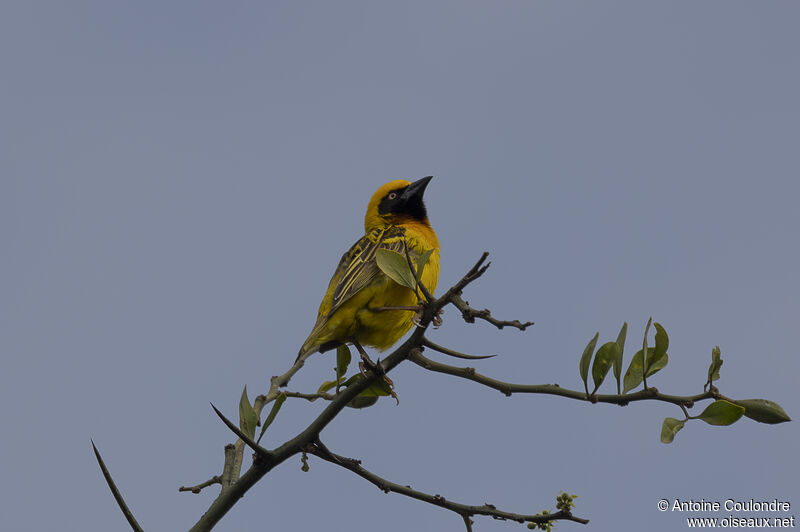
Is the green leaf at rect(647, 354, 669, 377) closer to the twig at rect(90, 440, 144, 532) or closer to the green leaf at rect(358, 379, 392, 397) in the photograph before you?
the green leaf at rect(358, 379, 392, 397)

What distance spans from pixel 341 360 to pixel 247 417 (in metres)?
0.68

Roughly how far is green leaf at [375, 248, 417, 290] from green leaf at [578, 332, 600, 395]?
690 millimetres

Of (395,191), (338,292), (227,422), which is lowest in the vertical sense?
(227,422)

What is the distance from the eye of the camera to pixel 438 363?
3080 mm

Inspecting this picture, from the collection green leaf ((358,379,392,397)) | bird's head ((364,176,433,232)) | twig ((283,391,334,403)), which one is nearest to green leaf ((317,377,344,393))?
twig ((283,391,334,403))

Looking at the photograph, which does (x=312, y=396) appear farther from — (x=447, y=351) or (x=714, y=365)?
(x=714, y=365)

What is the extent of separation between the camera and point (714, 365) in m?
2.80

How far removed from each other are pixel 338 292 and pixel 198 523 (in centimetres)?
280

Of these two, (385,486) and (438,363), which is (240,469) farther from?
(438,363)

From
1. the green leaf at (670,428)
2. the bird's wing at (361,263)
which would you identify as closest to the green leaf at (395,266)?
the green leaf at (670,428)

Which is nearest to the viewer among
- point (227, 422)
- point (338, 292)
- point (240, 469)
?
point (227, 422)

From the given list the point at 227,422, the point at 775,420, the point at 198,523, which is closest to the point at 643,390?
the point at 775,420

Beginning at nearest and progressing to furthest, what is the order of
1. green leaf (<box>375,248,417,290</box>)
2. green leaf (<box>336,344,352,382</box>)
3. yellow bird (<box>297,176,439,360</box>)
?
1. green leaf (<box>375,248,417,290</box>)
2. green leaf (<box>336,344,352,382</box>)
3. yellow bird (<box>297,176,439,360</box>)

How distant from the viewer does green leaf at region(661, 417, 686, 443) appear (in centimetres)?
264
